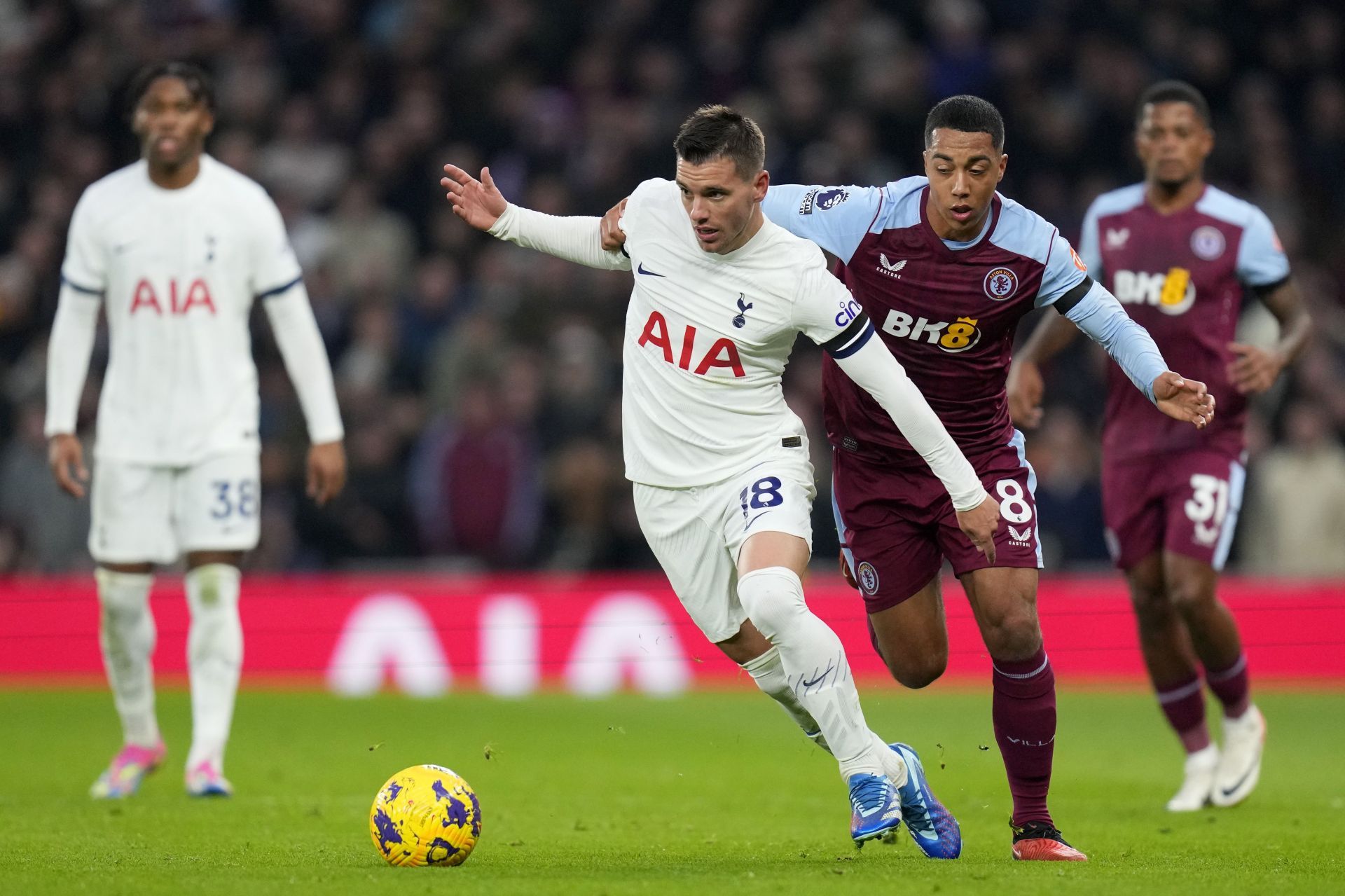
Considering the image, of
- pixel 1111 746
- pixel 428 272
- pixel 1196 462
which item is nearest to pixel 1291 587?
pixel 1111 746

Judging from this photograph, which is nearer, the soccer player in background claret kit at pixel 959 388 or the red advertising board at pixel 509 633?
the soccer player in background claret kit at pixel 959 388

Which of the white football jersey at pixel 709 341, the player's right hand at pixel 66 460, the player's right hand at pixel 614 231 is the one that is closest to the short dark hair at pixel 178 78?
the player's right hand at pixel 66 460

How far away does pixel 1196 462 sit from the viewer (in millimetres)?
8547

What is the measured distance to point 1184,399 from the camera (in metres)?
6.16

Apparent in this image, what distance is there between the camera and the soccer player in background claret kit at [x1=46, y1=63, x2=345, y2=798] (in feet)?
27.8

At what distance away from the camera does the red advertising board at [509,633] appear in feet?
46.6

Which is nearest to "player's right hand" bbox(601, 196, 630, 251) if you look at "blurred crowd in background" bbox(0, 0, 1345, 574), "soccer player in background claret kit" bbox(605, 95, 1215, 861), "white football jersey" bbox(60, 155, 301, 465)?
"soccer player in background claret kit" bbox(605, 95, 1215, 861)

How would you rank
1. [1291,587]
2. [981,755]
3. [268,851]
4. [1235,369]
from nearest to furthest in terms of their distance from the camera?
[268,851] → [1235,369] → [981,755] → [1291,587]

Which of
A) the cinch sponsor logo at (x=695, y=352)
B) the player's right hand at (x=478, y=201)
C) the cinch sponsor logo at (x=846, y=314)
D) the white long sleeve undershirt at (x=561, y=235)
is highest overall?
the player's right hand at (x=478, y=201)

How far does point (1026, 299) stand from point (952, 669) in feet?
27.3

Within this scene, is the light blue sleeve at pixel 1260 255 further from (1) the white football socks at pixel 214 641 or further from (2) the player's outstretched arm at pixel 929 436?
(1) the white football socks at pixel 214 641

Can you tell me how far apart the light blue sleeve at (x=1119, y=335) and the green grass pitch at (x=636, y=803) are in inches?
60.5

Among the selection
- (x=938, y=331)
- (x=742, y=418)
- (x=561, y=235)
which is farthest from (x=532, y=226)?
(x=938, y=331)

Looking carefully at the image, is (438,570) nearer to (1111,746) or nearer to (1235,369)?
(1111,746)
